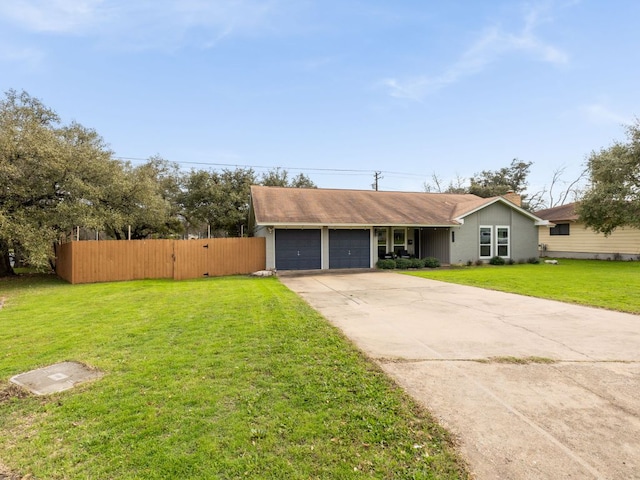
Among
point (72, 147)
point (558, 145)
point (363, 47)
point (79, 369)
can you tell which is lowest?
point (79, 369)

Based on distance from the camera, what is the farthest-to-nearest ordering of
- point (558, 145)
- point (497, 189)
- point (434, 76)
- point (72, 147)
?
point (497, 189) < point (558, 145) < point (434, 76) < point (72, 147)

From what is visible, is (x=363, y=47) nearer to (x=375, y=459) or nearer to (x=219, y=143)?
(x=219, y=143)

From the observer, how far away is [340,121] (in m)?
21.1

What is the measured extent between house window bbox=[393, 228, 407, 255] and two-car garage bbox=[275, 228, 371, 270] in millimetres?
2309

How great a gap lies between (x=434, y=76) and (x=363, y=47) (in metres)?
3.79

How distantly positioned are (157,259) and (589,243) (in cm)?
2601

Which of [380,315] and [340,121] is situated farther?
[340,121]

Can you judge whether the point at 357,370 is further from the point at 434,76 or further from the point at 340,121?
the point at 340,121

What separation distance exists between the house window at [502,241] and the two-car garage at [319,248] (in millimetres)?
7846

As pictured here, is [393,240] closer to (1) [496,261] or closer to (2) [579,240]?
(1) [496,261]

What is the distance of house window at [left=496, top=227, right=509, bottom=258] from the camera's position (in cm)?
1880

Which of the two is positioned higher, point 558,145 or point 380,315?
point 558,145

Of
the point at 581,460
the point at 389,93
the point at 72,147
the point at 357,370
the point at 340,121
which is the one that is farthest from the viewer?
the point at 340,121

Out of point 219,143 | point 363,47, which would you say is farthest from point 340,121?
point 219,143
